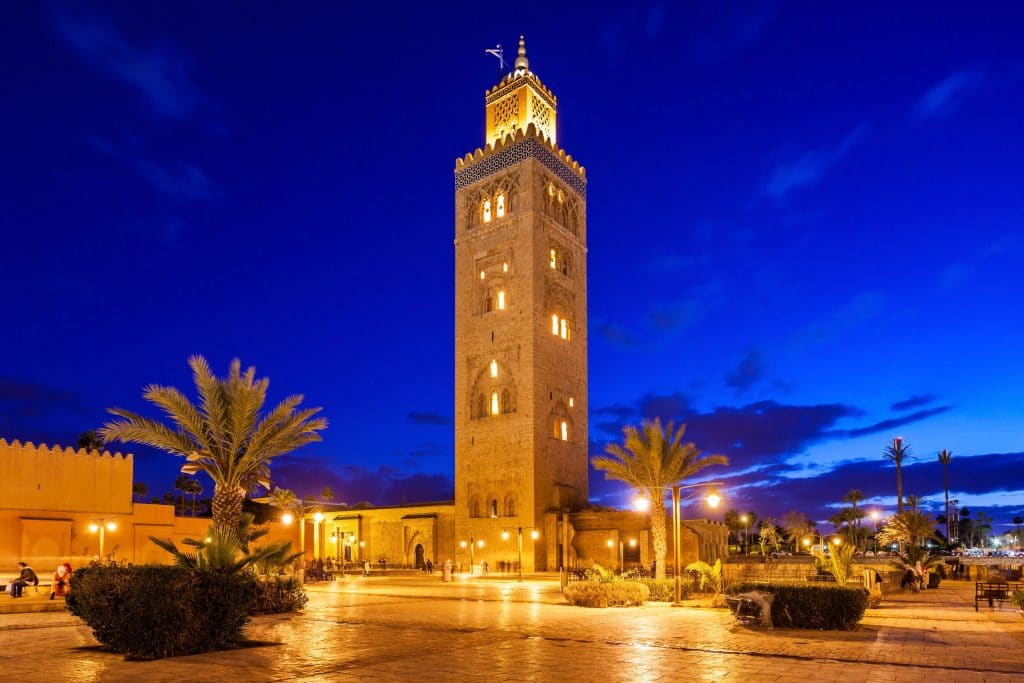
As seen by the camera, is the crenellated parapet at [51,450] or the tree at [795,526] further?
the tree at [795,526]

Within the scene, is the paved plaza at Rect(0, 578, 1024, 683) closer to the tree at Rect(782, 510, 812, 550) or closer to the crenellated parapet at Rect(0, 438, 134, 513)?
the crenellated parapet at Rect(0, 438, 134, 513)

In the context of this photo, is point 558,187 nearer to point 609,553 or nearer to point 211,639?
point 609,553

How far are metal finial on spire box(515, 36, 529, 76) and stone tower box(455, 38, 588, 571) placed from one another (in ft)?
0.44

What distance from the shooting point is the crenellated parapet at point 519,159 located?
1893 inches

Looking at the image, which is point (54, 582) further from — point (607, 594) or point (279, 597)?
point (607, 594)

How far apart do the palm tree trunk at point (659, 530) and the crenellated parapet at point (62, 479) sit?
20424 mm

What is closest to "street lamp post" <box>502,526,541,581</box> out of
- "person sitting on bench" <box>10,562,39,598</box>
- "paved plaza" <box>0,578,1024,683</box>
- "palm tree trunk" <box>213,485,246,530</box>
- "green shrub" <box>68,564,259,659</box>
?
"person sitting on bench" <box>10,562,39,598</box>

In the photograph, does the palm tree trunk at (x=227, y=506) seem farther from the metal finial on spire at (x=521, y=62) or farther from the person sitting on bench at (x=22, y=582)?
the metal finial on spire at (x=521, y=62)

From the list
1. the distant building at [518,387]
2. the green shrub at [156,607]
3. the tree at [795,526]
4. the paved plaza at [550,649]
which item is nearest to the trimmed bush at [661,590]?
the paved plaza at [550,649]

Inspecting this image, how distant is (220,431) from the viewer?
18.3 meters

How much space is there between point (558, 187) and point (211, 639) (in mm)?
41776

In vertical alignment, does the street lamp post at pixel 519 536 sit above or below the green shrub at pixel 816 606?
below

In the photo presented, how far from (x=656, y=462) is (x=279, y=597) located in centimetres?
1197

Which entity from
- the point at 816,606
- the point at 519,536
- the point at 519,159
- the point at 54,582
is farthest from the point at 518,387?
the point at 816,606
